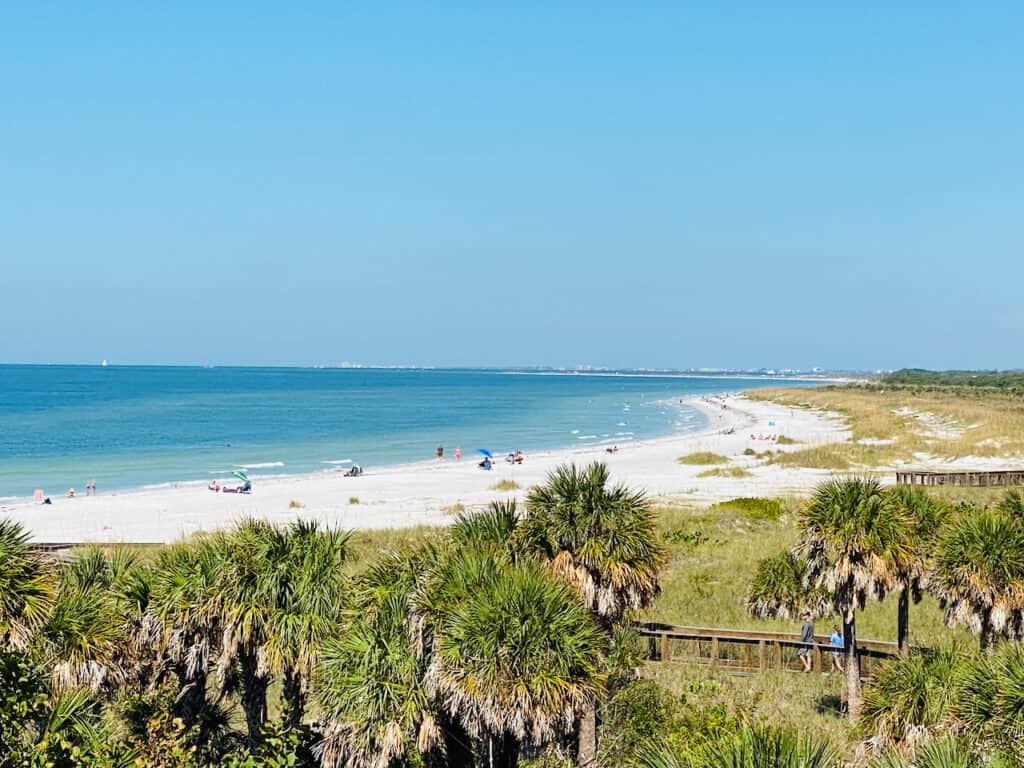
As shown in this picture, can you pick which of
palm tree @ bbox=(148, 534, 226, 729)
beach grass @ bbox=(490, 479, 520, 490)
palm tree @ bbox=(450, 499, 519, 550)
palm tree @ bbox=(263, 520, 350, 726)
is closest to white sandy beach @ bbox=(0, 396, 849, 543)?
beach grass @ bbox=(490, 479, 520, 490)

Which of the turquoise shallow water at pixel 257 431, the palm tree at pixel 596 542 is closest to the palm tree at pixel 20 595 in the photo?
the palm tree at pixel 596 542

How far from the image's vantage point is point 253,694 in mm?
13758

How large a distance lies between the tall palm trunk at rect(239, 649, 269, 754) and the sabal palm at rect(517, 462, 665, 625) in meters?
4.21

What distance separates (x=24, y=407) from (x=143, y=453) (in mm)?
73287

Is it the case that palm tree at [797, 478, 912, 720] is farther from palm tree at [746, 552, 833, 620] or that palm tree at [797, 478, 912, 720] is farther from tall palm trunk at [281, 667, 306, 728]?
tall palm trunk at [281, 667, 306, 728]

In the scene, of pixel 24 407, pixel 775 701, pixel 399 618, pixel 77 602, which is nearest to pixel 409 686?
pixel 399 618

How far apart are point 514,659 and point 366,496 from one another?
43.4 metres

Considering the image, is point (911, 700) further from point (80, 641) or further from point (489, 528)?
point (80, 641)

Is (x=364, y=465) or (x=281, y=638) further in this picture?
(x=364, y=465)

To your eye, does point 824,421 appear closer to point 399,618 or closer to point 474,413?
point 474,413

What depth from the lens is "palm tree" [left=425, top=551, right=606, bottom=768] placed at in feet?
35.2

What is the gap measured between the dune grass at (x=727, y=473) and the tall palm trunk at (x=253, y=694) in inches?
1910

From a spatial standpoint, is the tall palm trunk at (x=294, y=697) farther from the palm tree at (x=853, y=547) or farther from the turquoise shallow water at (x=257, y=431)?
the turquoise shallow water at (x=257, y=431)

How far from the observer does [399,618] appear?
1216 centimetres
